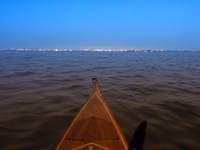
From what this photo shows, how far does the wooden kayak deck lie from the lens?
12.2ft

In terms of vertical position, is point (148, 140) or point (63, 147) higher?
point (63, 147)

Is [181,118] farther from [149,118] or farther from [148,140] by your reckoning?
[148,140]

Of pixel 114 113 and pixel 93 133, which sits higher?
pixel 93 133

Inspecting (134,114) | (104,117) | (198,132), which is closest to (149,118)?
(134,114)

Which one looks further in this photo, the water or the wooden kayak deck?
the water

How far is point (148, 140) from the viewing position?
5.15 meters

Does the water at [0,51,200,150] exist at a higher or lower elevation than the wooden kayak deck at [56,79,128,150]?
lower

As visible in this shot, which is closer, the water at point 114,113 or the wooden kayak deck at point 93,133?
the wooden kayak deck at point 93,133

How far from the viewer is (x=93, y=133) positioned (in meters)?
4.19

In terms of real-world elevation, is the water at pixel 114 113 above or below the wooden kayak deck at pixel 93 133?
below

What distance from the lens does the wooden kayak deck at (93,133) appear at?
12.2ft

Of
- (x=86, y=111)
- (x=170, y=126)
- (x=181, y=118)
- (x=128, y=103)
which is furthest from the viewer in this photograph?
(x=128, y=103)

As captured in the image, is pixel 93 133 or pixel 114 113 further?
pixel 114 113

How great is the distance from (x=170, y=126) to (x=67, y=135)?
3.72 meters
